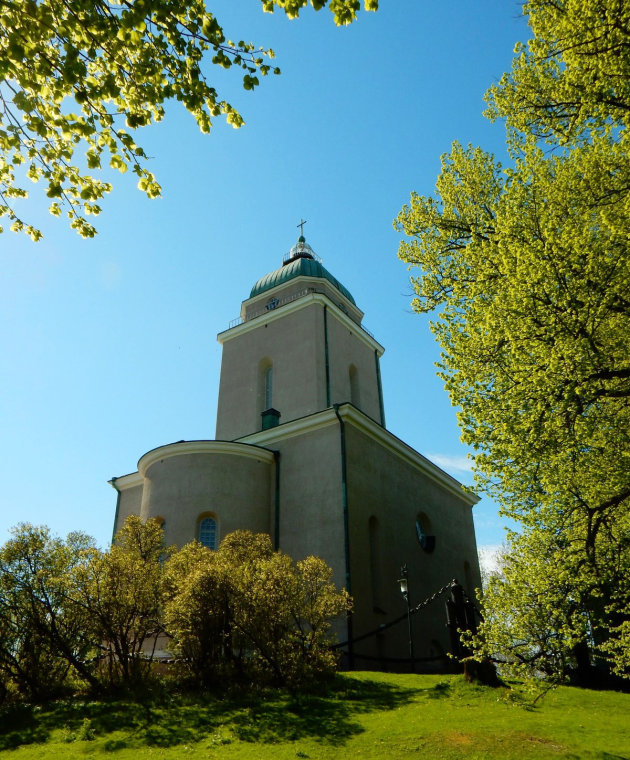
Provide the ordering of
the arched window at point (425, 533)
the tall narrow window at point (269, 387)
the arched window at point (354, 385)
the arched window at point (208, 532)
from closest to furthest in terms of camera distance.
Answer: the arched window at point (208, 532), the arched window at point (425, 533), the tall narrow window at point (269, 387), the arched window at point (354, 385)

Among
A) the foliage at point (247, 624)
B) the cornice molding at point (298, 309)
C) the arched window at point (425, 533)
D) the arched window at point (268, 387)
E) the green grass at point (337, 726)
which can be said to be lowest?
the green grass at point (337, 726)

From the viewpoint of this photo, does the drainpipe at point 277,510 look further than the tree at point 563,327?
Yes

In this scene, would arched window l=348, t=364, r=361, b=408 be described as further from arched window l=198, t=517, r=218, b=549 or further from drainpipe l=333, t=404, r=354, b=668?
arched window l=198, t=517, r=218, b=549

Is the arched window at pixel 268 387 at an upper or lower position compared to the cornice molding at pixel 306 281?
lower

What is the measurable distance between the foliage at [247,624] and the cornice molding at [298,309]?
1524 cm

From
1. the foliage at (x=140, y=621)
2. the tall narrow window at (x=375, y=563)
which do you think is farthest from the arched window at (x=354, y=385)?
the foliage at (x=140, y=621)

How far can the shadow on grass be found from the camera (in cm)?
947

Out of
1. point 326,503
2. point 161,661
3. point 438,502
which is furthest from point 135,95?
point 438,502

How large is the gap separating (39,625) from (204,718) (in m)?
4.70

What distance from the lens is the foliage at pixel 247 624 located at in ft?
40.7

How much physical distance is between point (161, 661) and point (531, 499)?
9.76 m

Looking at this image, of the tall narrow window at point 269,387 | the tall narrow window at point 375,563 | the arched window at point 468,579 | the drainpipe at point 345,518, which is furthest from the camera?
the arched window at point 468,579

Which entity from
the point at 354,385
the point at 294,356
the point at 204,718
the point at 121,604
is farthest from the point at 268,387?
the point at 204,718

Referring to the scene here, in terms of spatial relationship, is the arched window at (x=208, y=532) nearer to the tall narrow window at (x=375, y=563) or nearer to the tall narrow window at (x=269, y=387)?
the tall narrow window at (x=375, y=563)
